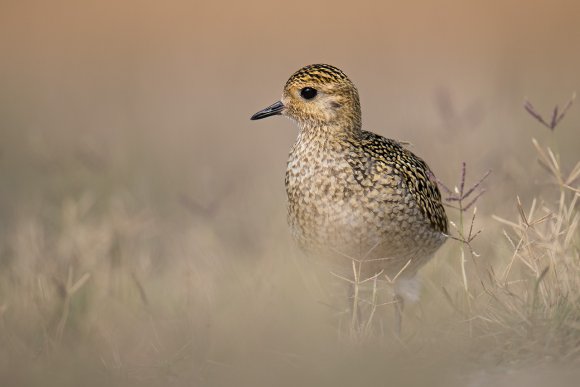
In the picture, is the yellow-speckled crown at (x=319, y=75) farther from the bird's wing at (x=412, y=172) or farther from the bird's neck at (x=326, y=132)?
the bird's wing at (x=412, y=172)

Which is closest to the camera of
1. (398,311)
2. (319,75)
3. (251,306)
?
(251,306)

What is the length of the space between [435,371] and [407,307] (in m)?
1.76

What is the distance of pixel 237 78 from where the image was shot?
500 inches

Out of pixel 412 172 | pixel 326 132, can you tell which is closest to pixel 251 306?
pixel 326 132

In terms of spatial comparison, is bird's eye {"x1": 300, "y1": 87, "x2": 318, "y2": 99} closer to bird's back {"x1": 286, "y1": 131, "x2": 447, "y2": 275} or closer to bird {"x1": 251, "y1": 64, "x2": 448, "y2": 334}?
bird {"x1": 251, "y1": 64, "x2": 448, "y2": 334}

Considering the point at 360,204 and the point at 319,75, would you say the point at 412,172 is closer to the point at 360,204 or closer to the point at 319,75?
the point at 360,204

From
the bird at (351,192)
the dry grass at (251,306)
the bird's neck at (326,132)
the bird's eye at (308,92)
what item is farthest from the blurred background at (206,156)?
the bird's eye at (308,92)

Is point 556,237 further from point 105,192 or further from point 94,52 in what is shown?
point 94,52

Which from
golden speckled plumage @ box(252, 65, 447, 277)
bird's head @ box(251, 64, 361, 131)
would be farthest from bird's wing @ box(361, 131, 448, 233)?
bird's head @ box(251, 64, 361, 131)

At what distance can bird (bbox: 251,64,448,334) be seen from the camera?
18.4 feet

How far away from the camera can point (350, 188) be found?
5621 mm

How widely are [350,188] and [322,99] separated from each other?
629mm

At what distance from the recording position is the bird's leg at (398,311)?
5.55m

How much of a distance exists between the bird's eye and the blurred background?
1.01 m
